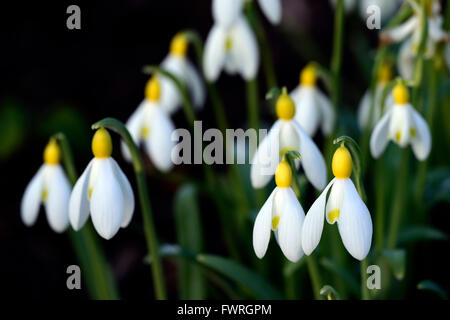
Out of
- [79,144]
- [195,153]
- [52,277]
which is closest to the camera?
[195,153]

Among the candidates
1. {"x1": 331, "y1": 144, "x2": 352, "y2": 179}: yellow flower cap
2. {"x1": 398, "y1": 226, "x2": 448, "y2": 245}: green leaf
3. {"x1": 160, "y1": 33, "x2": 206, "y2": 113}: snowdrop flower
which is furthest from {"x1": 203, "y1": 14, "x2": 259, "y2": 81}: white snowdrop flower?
{"x1": 331, "y1": 144, "x2": 352, "y2": 179}: yellow flower cap

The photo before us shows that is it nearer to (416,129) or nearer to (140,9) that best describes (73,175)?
(416,129)

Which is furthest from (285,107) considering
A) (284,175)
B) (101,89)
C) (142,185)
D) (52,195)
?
(101,89)

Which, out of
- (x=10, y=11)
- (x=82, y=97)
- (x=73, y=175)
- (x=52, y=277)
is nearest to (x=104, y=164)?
(x=73, y=175)

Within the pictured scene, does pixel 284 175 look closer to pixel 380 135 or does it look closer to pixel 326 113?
pixel 380 135

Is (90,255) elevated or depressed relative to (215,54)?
depressed

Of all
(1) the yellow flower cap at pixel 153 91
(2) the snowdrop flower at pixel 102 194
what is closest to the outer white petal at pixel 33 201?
(2) the snowdrop flower at pixel 102 194

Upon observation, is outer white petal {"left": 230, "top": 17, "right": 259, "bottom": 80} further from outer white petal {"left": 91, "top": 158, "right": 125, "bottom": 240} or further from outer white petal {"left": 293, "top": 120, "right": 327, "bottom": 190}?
outer white petal {"left": 91, "top": 158, "right": 125, "bottom": 240}

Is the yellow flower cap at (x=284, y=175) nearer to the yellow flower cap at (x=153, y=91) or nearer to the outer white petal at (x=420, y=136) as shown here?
the outer white petal at (x=420, y=136)
